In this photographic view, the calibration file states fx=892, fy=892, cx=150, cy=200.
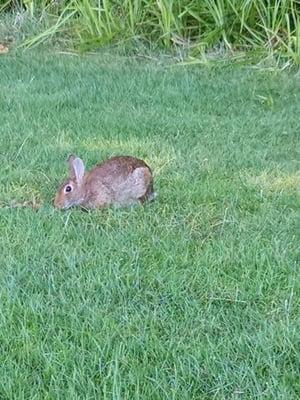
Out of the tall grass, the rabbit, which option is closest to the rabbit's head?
the rabbit

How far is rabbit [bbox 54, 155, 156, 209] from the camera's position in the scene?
4.15 metres

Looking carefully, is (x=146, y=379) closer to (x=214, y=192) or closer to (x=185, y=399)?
(x=185, y=399)

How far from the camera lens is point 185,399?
98.3 inches

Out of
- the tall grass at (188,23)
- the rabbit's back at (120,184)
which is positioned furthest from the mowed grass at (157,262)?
the tall grass at (188,23)

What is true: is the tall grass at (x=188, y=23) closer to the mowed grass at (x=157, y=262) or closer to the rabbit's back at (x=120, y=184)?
the mowed grass at (x=157, y=262)

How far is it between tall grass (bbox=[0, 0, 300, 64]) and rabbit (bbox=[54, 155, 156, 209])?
409cm

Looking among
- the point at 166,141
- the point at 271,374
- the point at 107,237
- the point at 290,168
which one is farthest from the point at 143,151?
the point at 271,374

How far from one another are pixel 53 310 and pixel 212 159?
218 cm

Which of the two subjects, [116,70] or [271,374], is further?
[116,70]

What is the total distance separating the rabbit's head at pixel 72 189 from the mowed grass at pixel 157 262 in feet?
0.35

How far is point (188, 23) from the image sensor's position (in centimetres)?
881

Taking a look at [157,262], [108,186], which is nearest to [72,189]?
[108,186]

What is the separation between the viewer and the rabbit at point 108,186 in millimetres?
4148

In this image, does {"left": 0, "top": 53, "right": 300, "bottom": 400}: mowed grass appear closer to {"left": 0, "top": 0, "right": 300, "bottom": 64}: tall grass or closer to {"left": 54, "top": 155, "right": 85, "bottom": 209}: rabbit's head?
{"left": 54, "top": 155, "right": 85, "bottom": 209}: rabbit's head
